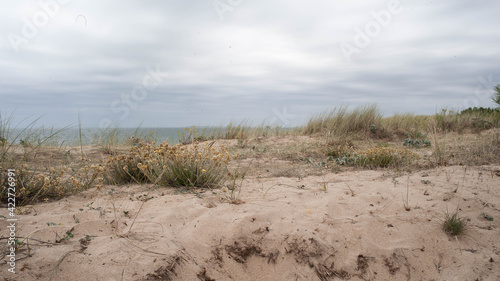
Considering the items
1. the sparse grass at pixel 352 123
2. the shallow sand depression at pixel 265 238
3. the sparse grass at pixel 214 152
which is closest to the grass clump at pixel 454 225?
the shallow sand depression at pixel 265 238

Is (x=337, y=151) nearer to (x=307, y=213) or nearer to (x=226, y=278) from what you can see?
(x=307, y=213)

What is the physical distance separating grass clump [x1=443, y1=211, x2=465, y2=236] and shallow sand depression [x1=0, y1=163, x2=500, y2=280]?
46 millimetres

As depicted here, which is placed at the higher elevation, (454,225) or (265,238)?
(454,225)

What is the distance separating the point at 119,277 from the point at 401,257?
6.81 ft

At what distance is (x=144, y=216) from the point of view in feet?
8.61

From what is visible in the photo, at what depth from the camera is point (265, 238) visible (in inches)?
96.6

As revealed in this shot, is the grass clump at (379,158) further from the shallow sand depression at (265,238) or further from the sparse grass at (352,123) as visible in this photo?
the sparse grass at (352,123)

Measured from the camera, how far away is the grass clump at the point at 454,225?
8.20 feet

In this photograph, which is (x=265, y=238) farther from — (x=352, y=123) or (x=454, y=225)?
(x=352, y=123)

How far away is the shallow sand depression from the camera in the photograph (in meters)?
1.96

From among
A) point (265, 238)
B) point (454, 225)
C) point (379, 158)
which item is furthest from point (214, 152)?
point (379, 158)

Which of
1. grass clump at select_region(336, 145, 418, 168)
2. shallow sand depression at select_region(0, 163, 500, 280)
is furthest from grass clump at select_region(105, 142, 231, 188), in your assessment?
grass clump at select_region(336, 145, 418, 168)

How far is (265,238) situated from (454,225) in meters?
1.61

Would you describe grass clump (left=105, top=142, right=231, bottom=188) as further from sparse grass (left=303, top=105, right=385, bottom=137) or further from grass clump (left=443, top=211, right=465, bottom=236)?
sparse grass (left=303, top=105, right=385, bottom=137)
